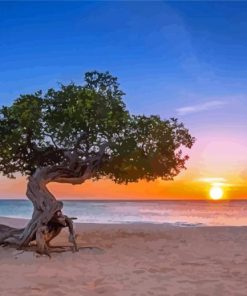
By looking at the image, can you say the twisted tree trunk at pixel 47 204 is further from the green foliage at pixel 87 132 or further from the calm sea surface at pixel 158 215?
the calm sea surface at pixel 158 215

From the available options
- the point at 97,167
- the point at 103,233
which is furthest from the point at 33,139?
the point at 103,233

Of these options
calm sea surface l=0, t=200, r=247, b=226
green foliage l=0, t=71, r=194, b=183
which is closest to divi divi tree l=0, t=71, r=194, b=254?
green foliage l=0, t=71, r=194, b=183

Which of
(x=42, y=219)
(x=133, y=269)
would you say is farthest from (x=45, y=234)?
(x=133, y=269)

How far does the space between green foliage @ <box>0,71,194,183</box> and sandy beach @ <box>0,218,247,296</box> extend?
144 inches

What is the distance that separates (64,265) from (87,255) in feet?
6.52

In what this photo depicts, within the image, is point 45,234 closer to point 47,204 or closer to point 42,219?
point 42,219

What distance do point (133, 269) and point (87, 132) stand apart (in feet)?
19.5

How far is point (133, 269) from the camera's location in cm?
1298

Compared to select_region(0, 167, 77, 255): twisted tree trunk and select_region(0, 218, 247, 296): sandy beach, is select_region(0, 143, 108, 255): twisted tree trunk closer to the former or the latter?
select_region(0, 167, 77, 255): twisted tree trunk

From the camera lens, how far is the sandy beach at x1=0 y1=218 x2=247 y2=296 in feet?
33.8

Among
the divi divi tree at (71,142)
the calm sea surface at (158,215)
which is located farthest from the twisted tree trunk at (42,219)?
the calm sea surface at (158,215)

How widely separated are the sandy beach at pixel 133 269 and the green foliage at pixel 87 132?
3649 mm

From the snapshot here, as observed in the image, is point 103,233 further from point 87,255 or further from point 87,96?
point 87,96

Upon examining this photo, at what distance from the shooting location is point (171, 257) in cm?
1545
